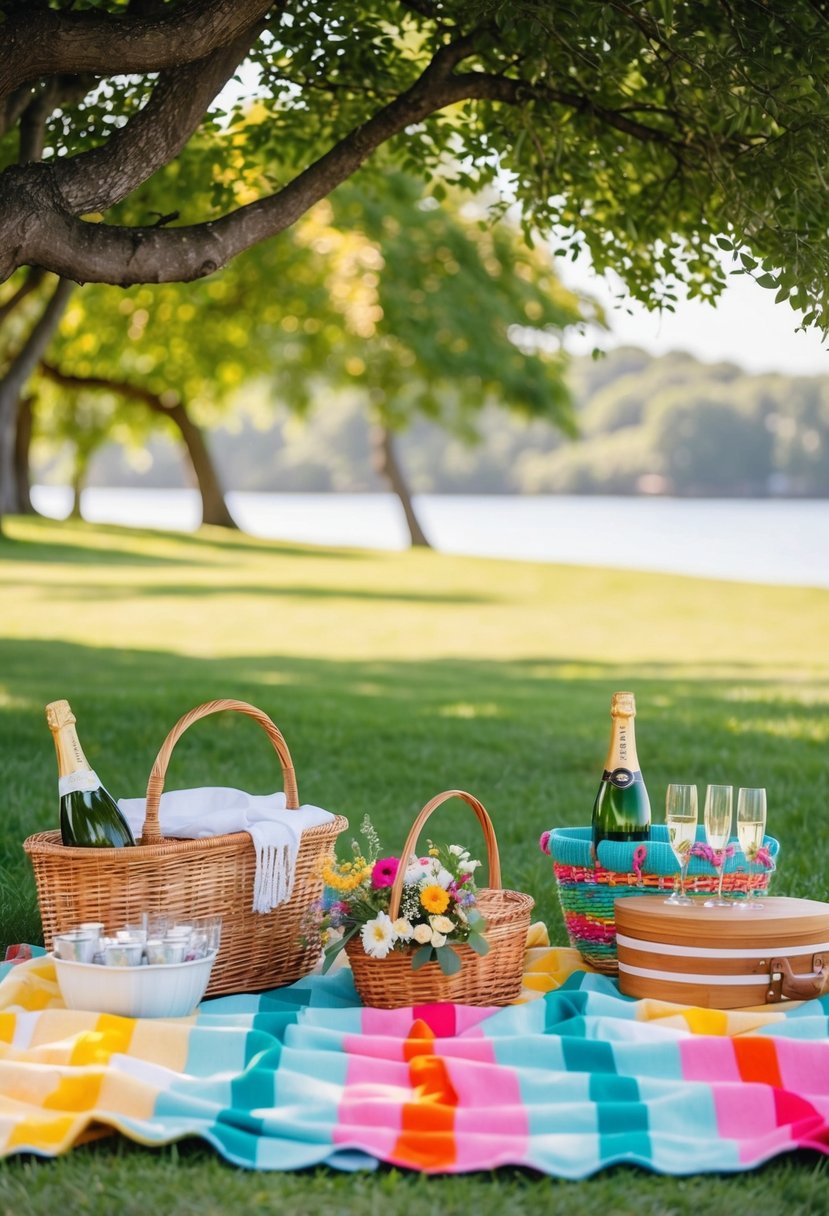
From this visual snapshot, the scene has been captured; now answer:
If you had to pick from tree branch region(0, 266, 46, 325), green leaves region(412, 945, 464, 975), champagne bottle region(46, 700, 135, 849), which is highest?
tree branch region(0, 266, 46, 325)

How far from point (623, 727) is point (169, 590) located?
18333mm

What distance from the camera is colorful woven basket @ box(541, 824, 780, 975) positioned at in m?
4.32

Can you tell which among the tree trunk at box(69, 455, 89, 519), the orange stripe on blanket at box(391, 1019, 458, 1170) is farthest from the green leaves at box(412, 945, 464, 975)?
the tree trunk at box(69, 455, 89, 519)

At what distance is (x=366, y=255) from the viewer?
1168 inches

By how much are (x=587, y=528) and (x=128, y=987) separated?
196 feet

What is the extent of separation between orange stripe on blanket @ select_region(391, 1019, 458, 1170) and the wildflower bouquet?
37cm

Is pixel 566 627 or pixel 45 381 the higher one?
pixel 45 381

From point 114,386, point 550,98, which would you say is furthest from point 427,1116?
point 114,386

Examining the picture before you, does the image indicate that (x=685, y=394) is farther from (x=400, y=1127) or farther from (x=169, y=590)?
(x=400, y=1127)

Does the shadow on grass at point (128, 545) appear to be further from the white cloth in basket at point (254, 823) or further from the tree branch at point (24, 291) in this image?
the white cloth in basket at point (254, 823)

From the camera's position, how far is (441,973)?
3977mm

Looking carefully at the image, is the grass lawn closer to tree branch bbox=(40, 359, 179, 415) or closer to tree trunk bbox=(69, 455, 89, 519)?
tree branch bbox=(40, 359, 179, 415)

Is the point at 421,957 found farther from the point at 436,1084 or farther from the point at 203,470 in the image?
the point at 203,470

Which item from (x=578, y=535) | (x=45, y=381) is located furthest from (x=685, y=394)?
(x=45, y=381)
